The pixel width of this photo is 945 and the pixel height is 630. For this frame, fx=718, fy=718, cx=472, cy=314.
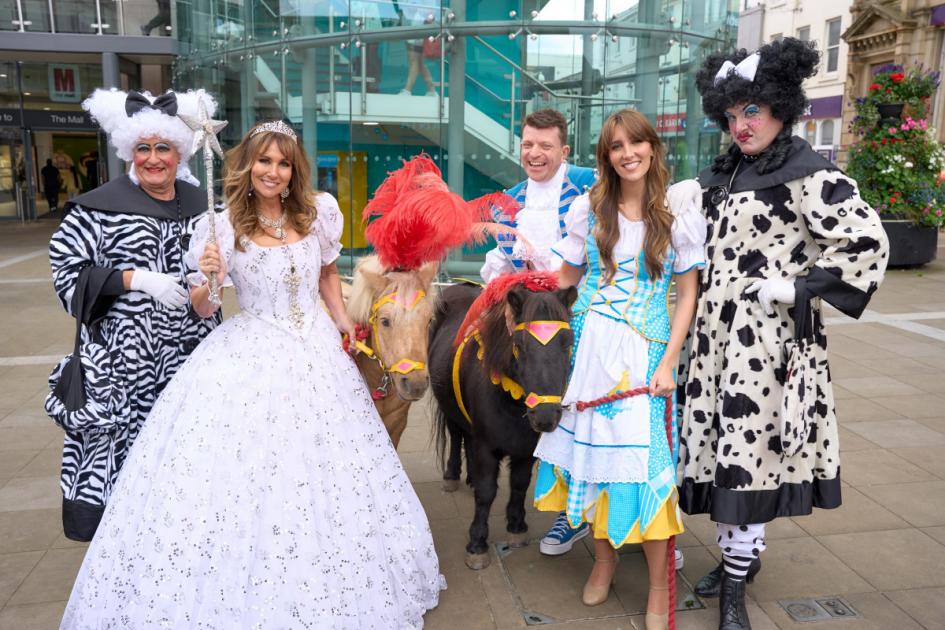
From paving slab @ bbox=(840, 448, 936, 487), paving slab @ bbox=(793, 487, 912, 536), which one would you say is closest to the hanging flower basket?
paving slab @ bbox=(840, 448, 936, 487)

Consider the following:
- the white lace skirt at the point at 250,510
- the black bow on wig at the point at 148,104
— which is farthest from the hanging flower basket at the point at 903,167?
the black bow on wig at the point at 148,104

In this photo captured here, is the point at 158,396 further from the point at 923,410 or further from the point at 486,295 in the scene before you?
the point at 923,410

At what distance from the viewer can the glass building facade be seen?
10.4 metres

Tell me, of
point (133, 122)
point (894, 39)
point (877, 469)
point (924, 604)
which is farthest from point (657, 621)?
point (894, 39)

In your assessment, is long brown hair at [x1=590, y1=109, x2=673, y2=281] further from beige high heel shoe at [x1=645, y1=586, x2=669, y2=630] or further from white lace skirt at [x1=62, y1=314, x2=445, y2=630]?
beige high heel shoe at [x1=645, y1=586, x2=669, y2=630]

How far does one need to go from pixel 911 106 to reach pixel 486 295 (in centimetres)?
1252

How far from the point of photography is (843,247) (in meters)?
2.75

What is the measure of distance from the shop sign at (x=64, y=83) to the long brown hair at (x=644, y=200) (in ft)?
68.9

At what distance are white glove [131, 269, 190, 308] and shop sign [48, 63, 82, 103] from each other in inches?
800

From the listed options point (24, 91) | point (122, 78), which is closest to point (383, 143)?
point (122, 78)

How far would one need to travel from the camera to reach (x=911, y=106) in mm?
12508

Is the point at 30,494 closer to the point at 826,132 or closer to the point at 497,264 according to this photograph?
the point at 497,264

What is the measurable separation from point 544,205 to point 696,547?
6.54ft

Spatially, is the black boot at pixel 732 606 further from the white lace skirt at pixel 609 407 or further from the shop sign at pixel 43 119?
the shop sign at pixel 43 119
